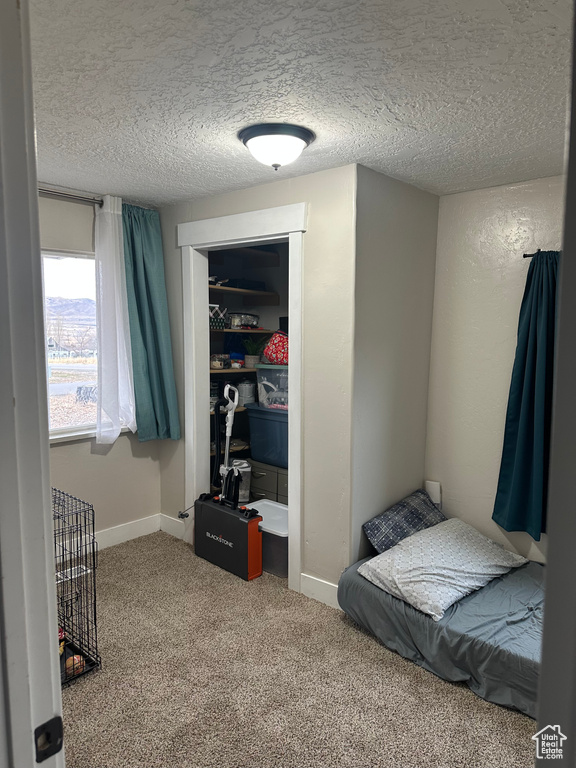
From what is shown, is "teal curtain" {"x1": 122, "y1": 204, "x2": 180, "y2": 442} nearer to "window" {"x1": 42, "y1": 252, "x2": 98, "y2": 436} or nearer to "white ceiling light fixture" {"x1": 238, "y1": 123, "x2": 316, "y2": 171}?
"window" {"x1": 42, "y1": 252, "x2": 98, "y2": 436}

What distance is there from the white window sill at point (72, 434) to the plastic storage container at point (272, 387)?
123cm

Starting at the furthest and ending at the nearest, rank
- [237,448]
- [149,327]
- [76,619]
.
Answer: [237,448] < [149,327] < [76,619]

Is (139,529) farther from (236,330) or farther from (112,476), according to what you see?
(236,330)

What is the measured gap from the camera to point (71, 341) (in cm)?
345

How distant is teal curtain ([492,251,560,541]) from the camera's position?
2.83m

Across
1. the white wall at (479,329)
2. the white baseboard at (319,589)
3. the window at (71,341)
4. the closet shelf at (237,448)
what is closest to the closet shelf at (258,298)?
the window at (71,341)

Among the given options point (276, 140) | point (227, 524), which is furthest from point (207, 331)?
point (276, 140)

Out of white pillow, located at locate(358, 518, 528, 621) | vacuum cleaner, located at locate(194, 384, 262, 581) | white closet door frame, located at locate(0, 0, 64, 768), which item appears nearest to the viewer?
white closet door frame, located at locate(0, 0, 64, 768)

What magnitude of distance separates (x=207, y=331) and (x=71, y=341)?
90cm

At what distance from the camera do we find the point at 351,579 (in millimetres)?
2732

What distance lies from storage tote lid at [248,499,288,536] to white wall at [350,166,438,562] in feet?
1.88

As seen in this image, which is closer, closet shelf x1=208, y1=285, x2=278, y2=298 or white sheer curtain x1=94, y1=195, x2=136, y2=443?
white sheer curtain x1=94, y1=195, x2=136, y2=443

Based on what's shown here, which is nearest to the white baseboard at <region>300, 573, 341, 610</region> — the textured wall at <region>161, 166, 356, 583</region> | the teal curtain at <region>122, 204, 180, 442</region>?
the textured wall at <region>161, 166, 356, 583</region>

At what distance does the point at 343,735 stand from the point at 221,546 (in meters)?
1.51
